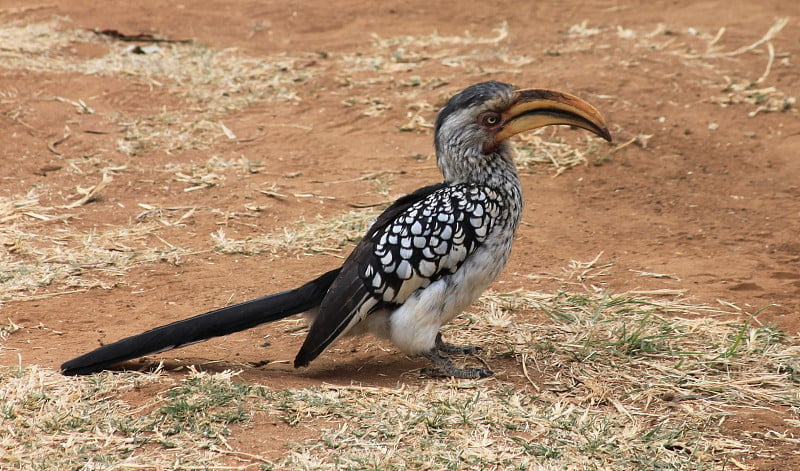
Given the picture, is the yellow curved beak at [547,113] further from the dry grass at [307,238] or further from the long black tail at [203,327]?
the dry grass at [307,238]

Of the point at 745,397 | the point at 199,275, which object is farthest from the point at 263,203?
the point at 745,397

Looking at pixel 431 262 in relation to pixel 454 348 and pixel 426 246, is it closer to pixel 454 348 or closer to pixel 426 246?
pixel 426 246

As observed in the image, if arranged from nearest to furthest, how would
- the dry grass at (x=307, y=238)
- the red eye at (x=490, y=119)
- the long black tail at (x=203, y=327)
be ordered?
the long black tail at (x=203, y=327)
the red eye at (x=490, y=119)
the dry grass at (x=307, y=238)

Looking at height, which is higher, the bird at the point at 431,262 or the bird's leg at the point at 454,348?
the bird at the point at 431,262

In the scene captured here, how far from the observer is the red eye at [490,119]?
3.95 meters

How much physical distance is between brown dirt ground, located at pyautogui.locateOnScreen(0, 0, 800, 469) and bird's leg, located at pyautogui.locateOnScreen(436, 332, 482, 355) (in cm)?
21

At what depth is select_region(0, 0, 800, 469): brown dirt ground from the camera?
15.1 ft

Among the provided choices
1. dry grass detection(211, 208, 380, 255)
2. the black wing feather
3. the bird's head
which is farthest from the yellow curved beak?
dry grass detection(211, 208, 380, 255)

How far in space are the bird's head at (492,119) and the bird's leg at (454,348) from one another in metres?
0.78

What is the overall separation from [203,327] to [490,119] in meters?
1.56

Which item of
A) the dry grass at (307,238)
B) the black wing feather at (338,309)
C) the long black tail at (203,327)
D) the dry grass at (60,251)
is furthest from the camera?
the dry grass at (307,238)

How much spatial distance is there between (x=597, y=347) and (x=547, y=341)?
23cm

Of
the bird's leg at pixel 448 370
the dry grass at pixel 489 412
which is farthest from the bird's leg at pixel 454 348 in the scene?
the bird's leg at pixel 448 370

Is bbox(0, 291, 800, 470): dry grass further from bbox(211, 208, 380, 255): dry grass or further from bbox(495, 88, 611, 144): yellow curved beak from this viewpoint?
bbox(211, 208, 380, 255): dry grass
